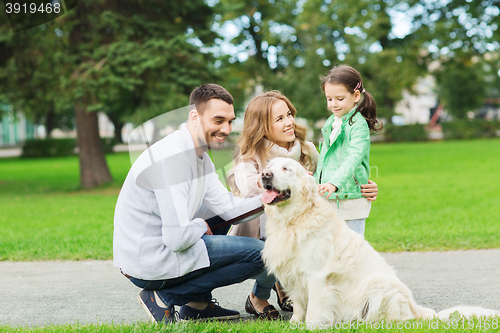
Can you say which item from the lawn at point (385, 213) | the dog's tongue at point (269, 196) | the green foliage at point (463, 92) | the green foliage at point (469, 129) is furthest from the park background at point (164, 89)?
the green foliage at point (463, 92)

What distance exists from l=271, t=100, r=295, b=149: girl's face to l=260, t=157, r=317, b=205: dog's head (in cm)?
84

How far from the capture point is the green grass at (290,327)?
11.4 feet

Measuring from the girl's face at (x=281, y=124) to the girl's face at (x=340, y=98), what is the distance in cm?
42

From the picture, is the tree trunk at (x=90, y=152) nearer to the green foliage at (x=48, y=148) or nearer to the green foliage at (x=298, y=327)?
the green foliage at (x=298, y=327)

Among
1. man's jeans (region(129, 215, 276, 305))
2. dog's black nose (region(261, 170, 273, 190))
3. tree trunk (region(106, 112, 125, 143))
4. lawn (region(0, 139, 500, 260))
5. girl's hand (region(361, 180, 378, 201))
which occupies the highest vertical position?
tree trunk (region(106, 112, 125, 143))

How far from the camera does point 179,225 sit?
348 centimetres

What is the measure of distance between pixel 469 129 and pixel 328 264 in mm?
44650

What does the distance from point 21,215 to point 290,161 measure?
399 inches

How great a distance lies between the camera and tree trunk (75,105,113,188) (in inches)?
645

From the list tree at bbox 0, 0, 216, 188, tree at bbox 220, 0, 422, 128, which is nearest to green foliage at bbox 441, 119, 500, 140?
tree at bbox 220, 0, 422, 128

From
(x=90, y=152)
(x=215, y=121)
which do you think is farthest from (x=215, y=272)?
(x=90, y=152)

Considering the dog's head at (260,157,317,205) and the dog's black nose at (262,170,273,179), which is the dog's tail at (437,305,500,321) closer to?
the dog's head at (260,157,317,205)

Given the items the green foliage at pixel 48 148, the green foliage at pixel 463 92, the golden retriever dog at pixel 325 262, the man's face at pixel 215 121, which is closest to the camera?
the golden retriever dog at pixel 325 262

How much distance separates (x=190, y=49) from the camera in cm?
1395
